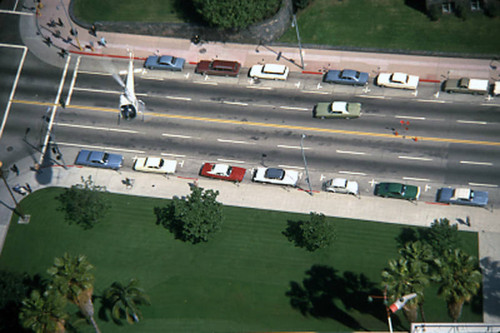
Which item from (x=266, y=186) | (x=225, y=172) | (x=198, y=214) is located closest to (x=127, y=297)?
(x=198, y=214)

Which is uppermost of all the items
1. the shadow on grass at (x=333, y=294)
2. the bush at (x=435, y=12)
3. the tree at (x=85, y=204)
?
the bush at (x=435, y=12)

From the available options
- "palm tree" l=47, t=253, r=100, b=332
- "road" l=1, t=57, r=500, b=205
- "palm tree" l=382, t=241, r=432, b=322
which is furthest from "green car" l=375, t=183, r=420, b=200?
"palm tree" l=47, t=253, r=100, b=332

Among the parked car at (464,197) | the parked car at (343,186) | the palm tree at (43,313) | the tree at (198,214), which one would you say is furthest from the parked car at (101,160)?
the parked car at (464,197)

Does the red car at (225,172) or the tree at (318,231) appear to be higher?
the red car at (225,172)

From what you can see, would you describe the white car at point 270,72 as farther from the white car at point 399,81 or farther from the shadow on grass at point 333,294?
the shadow on grass at point 333,294

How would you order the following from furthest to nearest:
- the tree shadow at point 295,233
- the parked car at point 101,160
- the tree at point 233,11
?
the tree at point 233,11 → the parked car at point 101,160 → the tree shadow at point 295,233

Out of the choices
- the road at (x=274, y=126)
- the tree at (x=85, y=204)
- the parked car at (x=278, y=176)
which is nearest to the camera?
the tree at (x=85, y=204)

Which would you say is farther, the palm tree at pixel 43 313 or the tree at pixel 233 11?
the tree at pixel 233 11
